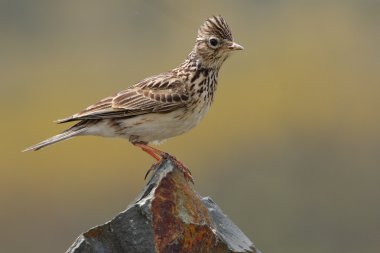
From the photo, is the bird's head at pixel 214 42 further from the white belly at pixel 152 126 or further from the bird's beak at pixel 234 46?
the white belly at pixel 152 126

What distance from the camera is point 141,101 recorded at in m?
17.2

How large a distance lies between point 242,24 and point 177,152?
7.14m

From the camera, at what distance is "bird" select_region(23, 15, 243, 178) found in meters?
17.0

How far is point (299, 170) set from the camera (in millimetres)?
40469

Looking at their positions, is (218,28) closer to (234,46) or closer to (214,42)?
(214,42)

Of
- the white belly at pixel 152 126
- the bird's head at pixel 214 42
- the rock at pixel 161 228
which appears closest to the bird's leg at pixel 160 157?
the white belly at pixel 152 126

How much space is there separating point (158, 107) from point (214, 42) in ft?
3.79

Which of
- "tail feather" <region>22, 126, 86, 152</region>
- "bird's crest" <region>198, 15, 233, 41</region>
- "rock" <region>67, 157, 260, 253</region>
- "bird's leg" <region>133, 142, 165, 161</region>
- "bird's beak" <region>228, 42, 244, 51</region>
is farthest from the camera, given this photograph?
"bird's crest" <region>198, 15, 233, 41</region>

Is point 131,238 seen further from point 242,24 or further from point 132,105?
point 242,24

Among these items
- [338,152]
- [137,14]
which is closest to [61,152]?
[137,14]

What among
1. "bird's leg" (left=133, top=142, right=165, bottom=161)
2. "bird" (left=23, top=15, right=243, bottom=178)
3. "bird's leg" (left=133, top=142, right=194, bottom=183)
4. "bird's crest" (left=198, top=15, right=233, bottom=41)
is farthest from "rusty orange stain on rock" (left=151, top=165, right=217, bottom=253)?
"bird's crest" (left=198, top=15, right=233, bottom=41)

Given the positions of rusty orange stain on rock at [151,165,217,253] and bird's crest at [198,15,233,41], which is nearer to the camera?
rusty orange stain on rock at [151,165,217,253]

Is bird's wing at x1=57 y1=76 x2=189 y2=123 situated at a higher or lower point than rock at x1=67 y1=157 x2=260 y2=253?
higher

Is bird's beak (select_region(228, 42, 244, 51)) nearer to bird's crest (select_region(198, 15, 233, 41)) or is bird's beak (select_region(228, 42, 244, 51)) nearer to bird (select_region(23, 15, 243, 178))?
bird (select_region(23, 15, 243, 178))
